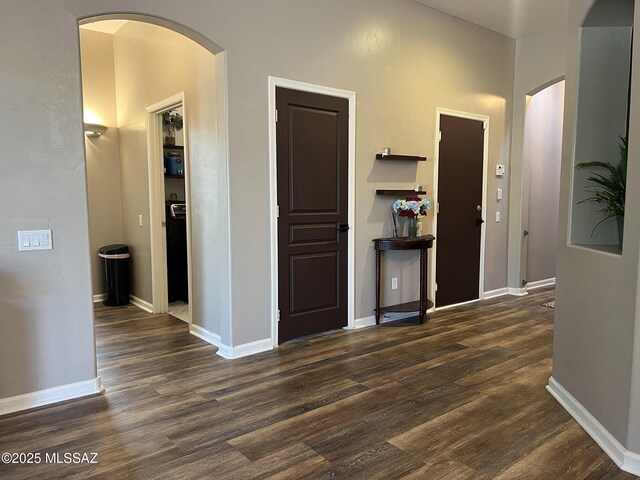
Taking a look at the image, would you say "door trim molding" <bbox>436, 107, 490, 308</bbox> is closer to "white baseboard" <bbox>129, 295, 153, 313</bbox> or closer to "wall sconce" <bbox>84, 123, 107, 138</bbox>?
"white baseboard" <bbox>129, 295, 153, 313</bbox>

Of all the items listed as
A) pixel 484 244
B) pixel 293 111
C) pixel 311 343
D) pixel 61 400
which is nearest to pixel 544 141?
pixel 484 244

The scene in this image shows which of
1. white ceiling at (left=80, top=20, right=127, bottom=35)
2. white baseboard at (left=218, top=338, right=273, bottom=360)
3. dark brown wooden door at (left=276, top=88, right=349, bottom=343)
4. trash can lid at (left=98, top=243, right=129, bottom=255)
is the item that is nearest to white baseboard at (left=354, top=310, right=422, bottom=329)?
dark brown wooden door at (left=276, top=88, right=349, bottom=343)

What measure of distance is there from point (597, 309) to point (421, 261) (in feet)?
7.19

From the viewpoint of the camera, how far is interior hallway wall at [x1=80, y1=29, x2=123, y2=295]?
17.0 feet

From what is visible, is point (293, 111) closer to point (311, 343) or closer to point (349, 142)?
point (349, 142)

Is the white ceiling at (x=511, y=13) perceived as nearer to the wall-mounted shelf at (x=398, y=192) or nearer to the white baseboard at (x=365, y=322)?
the wall-mounted shelf at (x=398, y=192)

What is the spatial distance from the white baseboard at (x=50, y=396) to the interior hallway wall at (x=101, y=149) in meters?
2.74

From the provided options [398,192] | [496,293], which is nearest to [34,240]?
[398,192]

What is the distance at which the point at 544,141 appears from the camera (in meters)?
6.14

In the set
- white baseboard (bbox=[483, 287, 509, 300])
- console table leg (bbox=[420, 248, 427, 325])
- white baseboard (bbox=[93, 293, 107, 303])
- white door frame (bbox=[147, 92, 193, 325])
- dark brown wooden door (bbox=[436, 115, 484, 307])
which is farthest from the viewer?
white baseboard (bbox=[483, 287, 509, 300])

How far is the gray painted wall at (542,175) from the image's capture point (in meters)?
5.95

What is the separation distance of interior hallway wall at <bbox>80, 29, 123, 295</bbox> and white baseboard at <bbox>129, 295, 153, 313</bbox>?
373 mm

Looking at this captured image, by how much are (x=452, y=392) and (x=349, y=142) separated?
2.33m

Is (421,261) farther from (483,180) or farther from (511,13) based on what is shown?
(511,13)
